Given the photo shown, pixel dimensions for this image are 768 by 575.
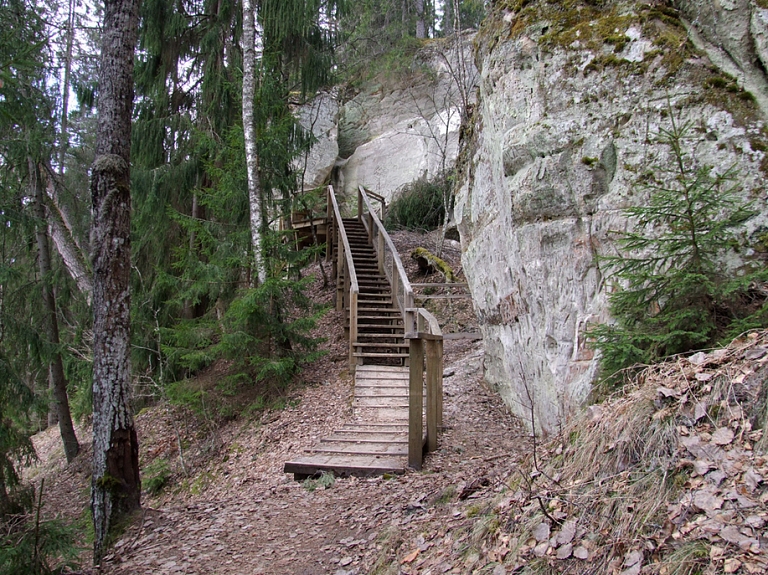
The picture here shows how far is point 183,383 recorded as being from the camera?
935 cm

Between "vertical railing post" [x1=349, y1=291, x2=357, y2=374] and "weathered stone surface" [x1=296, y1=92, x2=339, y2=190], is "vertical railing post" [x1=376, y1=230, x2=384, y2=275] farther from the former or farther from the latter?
"weathered stone surface" [x1=296, y1=92, x2=339, y2=190]

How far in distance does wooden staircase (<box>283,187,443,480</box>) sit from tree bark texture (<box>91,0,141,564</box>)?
1767 mm

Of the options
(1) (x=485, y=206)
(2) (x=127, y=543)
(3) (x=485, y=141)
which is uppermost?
(3) (x=485, y=141)

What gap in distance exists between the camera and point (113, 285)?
552cm

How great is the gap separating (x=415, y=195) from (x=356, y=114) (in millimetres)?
7077

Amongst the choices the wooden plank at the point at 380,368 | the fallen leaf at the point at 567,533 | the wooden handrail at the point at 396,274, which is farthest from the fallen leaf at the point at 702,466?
the wooden plank at the point at 380,368

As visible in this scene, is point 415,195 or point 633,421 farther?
point 415,195

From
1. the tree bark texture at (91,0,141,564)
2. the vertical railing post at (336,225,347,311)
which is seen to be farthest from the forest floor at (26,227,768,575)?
the vertical railing post at (336,225,347,311)

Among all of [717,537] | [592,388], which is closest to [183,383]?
[592,388]

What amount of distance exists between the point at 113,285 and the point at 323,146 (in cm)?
1742

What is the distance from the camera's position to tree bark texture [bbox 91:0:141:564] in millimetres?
5359

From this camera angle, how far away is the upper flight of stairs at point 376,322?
10195 millimetres

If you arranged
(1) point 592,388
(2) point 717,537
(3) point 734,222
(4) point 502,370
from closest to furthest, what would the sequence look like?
(2) point 717,537 < (3) point 734,222 < (1) point 592,388 < (4) point 502,370

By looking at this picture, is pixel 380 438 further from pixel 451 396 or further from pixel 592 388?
pixel 592 388
